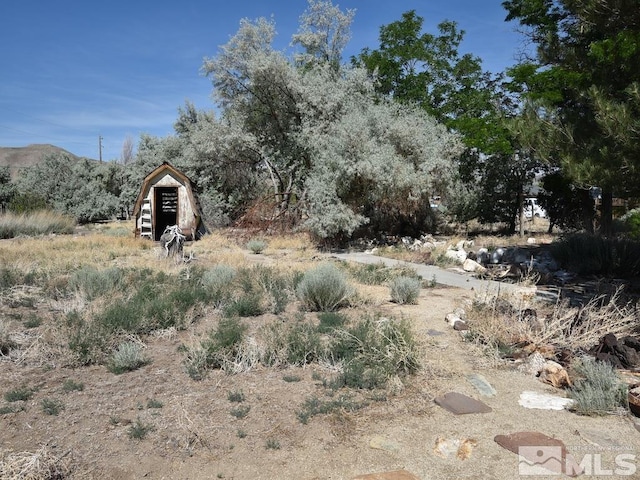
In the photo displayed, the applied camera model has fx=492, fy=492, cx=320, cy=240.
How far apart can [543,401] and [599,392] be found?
18.4 inches

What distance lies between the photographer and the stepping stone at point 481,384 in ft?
15.5

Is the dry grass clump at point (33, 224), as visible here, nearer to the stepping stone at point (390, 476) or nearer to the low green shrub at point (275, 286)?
the low green shrub at point (275, 286)

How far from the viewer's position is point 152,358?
5578 mm

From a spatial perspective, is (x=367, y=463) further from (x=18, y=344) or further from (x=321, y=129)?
(x=321, y=129)

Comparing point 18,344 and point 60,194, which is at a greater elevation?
point 60,194

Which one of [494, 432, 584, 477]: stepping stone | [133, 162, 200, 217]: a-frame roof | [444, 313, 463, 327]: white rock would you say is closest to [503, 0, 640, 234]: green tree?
[444, 313, 463, 327]: white rock

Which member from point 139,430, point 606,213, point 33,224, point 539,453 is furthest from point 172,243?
point 606,213

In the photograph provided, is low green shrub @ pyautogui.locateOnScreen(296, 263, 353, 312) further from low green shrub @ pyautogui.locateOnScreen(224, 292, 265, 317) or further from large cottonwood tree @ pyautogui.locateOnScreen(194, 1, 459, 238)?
large cottonwood tree @ pyautogui.locateOnScreen(194, 1, 459, 238)

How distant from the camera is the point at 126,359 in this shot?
17.1 feet

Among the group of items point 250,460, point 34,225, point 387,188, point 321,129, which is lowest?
point 250,460

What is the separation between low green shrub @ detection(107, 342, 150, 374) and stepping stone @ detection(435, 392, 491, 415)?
3140 millimetres

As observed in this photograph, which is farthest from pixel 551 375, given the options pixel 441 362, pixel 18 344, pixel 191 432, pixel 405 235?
pixel 405 235

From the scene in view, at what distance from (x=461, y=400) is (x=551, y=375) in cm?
116

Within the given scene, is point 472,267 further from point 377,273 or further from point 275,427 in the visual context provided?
point 275,427
